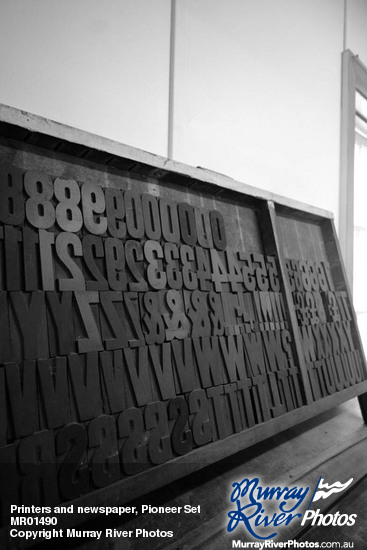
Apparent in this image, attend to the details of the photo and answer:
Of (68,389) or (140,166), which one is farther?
(140,166)

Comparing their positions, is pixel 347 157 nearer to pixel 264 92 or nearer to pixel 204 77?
pixel 264 92

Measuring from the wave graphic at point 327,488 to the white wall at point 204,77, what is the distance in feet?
4.01

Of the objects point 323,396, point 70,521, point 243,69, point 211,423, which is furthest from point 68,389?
point 243,69

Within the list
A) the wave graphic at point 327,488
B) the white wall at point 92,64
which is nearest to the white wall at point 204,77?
the white wall at point 92,64

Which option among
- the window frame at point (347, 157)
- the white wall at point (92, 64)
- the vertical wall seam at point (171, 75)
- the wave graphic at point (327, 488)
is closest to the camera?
the wave graphic at point (327, 488)

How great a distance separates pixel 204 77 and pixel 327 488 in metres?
1.59

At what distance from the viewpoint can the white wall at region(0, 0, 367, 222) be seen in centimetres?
96

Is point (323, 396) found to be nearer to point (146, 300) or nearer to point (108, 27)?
point (146, 300)

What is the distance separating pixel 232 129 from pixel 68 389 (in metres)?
1.34

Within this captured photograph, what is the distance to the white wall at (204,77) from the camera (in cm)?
96

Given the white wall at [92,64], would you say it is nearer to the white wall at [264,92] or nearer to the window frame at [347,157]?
the white wall at [264,92]

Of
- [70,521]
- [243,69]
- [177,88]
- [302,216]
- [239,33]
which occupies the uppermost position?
[239,33]

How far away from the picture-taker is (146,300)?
77 centimetres

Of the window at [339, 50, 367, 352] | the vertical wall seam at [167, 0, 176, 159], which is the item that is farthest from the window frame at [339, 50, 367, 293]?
the vertical wall seam at [167, 0, 176, 159]
